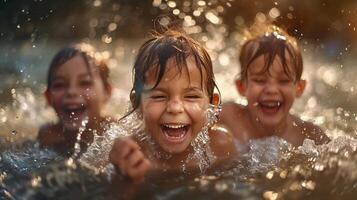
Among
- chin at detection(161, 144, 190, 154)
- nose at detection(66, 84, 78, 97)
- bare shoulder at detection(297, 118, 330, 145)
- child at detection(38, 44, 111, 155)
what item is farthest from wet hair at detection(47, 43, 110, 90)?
bare shoulder at detection(297, 118, 330, 145)

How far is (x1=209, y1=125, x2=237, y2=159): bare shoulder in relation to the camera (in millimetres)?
4050

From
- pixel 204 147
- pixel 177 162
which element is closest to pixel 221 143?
pixel 204 147

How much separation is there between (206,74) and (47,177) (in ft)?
3.11

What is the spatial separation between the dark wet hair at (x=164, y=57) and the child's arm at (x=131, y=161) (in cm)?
31

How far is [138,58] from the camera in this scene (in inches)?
153

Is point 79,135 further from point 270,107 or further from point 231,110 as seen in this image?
point 270,107

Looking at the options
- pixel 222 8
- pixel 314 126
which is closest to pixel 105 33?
pixel 222 8

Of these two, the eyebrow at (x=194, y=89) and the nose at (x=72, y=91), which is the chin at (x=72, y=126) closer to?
the nose at (x=72, y=91)

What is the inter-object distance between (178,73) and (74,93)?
0.95 m

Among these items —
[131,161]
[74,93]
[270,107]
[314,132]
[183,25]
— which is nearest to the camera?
[131,161]

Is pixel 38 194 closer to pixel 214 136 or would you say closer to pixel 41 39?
pixel 214 136

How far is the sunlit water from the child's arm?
0.15ft

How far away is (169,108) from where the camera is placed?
3.60 m

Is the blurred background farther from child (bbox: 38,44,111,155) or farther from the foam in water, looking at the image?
the foam in water
